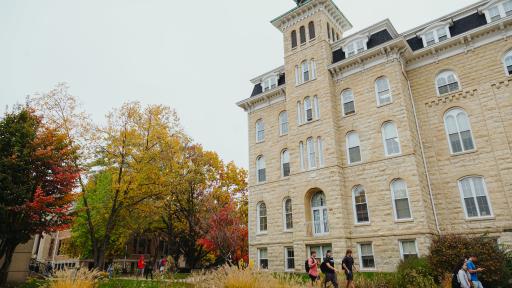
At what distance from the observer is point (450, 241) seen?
581 inches

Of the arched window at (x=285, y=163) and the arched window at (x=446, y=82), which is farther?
the arched window at (x=285, y=163)

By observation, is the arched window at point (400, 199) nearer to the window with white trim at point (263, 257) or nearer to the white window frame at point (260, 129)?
the window with white trim at point (263, 257)

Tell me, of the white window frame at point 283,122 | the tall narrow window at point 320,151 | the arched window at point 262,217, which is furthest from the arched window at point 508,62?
the arched window at point 262,217

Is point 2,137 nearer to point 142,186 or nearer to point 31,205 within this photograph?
point 31,205

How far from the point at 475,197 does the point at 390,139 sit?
19.0ft

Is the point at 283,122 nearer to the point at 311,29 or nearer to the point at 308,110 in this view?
the point at 308,110

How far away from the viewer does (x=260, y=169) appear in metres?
29.0

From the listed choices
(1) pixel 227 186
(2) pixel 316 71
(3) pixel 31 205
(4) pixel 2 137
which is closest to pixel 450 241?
(2) pixel 316 71

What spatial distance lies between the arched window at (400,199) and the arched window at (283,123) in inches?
398

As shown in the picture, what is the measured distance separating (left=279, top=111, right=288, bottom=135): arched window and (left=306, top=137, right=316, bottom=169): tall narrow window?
3341mm

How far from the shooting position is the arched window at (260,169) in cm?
2867

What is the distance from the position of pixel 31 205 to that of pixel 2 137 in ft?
14.2

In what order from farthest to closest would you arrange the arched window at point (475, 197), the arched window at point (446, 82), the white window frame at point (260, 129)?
1. the white window frame at point (260, 129)
2. the arched window at point (446, 82)
3. the arched window at point (475, 197)

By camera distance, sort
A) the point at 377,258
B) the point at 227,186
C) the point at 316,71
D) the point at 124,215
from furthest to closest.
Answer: the point at 227,186, the point at 124,215, the point at 316,71, the point at 377,258
